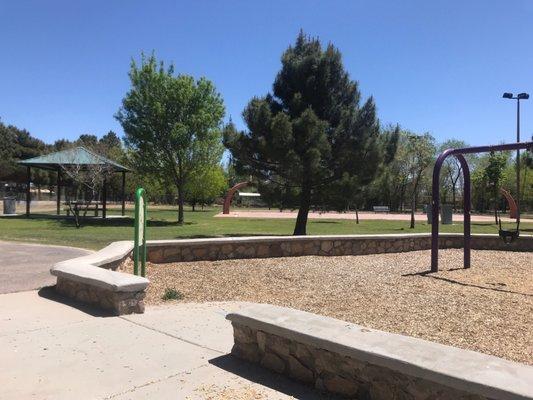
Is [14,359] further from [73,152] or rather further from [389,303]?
[73,152]

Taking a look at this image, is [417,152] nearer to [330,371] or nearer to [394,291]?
[394,291]

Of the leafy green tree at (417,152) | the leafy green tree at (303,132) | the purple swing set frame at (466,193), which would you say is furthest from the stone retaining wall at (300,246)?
the leafy green tree at (417,152)

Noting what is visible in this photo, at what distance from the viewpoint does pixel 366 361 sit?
11.6 feet

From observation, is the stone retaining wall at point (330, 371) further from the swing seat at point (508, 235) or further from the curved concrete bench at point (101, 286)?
the swing seat at point (508, 235)

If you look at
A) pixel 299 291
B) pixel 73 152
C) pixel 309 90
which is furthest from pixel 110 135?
pixel 299 291

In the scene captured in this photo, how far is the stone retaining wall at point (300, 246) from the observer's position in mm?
10734

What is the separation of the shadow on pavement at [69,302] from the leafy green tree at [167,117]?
1961 centimetres

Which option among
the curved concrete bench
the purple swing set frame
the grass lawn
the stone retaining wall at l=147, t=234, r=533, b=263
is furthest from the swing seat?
the curved concrete bench

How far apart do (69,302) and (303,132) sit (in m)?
11.2

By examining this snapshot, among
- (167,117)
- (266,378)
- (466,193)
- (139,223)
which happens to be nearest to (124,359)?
(266,378)

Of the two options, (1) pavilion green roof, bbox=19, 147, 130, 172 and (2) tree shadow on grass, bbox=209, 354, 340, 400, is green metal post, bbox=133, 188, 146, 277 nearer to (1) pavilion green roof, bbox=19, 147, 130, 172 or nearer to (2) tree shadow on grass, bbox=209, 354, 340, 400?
(2) tree shadow on grass, bbox=209, 354, 340, 400

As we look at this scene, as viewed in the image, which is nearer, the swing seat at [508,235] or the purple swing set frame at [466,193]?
the purple swing set frame at [466,193]

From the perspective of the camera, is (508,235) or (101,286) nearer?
(101,286)

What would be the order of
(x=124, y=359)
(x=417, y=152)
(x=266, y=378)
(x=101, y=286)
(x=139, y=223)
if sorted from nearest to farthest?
1. (x=266, y=378)
2. (x=124, y=359)
3. (x=101, y=286)
4. (x=139, y=223)
5. (x=417, y=152)
